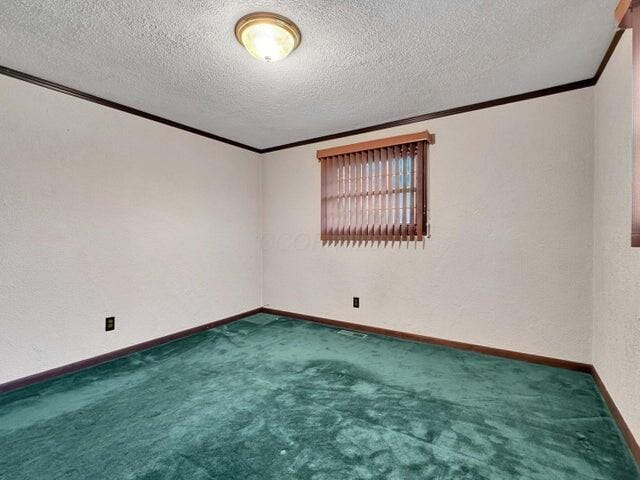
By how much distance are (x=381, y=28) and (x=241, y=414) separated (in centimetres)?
257

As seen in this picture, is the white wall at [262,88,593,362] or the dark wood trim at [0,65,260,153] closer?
the dark wood trim at [0,65,260,153]

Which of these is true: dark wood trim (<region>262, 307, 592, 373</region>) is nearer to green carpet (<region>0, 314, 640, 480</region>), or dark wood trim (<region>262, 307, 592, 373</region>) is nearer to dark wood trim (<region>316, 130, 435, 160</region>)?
green carpet (<region>0, 314, 640, 480</region>)

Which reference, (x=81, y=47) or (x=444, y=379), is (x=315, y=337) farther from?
(x=81, y=47)

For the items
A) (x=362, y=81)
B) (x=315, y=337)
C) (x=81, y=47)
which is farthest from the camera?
(x=315, y=337)

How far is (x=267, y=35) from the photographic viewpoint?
5.98ft

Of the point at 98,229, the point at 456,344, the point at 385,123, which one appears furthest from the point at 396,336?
the point at 98,229

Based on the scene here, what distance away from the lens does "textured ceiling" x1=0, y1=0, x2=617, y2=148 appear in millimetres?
1687

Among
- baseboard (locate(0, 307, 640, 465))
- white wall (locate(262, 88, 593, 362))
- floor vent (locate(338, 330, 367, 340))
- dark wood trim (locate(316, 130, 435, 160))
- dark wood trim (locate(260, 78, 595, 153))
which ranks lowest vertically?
floor vent (locate(338, 330, 367, 340))

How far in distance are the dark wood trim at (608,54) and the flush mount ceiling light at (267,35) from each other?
6.51ft

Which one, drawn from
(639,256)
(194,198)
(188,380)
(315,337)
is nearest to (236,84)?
(194,198)

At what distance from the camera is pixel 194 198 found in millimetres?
3547

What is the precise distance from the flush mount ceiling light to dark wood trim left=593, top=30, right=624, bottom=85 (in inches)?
78.1

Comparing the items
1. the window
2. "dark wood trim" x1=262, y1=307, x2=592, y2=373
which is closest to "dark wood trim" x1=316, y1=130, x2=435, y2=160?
the window

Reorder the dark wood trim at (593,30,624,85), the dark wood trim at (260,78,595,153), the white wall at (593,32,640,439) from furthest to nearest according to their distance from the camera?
the dark wood trim at (260,78,595,153) < the dark wood trim at (593,30,624,85) < the white wall at (593,32,640,439)
